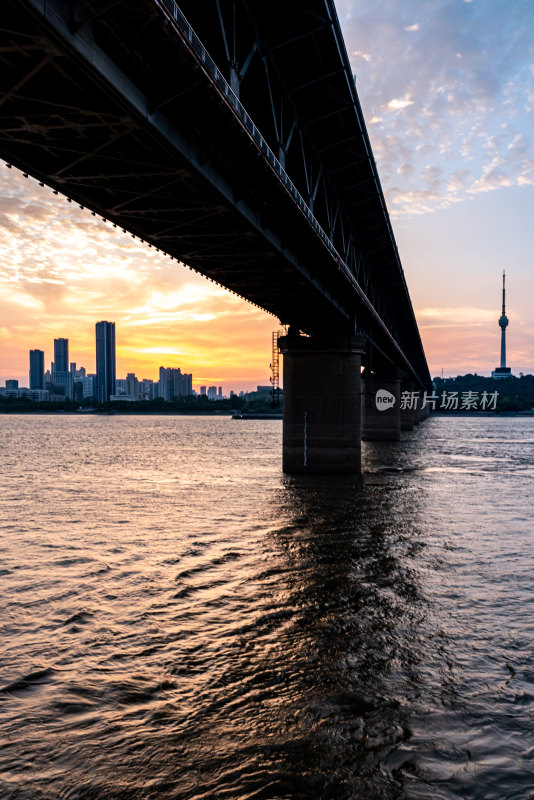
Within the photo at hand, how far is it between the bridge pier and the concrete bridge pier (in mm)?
Result: 39948

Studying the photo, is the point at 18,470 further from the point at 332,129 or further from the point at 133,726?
the point at 133,726

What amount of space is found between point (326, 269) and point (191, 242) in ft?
27.7

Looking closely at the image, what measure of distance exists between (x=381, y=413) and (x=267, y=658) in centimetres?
6943

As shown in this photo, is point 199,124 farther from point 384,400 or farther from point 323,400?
point 384,400

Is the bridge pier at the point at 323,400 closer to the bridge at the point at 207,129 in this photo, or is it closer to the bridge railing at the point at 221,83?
the bridge at the point at 207,129

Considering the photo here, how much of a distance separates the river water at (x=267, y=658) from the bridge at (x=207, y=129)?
11.1 meters

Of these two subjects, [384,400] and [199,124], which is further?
[384,400]

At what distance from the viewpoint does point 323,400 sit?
37.3 meters

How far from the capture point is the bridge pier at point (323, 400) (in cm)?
3728

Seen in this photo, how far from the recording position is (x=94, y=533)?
72.4 ft

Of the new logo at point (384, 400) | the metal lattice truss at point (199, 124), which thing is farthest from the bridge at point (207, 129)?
the new logo at point (384, 400)

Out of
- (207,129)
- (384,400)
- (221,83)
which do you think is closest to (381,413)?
(384,400)

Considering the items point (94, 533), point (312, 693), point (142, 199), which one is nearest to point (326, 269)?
point (142, 199)

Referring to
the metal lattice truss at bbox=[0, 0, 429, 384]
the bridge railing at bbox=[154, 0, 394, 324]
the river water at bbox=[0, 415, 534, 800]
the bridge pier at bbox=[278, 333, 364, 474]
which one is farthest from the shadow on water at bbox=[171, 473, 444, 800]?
the bridge pier at bbox=[278, 333, 364, 474]
